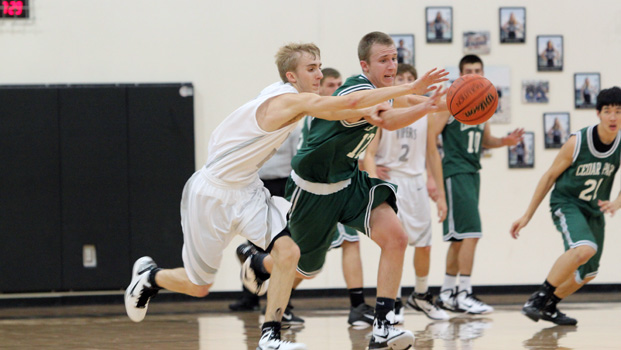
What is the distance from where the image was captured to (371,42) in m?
4.59

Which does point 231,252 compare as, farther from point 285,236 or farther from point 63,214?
point 285,236

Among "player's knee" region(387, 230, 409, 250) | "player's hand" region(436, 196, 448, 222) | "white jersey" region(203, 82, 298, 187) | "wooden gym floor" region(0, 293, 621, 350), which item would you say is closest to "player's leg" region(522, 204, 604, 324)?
"wooden gym floor" region(0, 293, 621, 350)

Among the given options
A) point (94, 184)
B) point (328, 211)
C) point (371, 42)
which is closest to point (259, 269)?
point (328, 211)

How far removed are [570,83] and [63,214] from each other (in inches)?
197

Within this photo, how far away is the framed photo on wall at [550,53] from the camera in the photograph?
793cm

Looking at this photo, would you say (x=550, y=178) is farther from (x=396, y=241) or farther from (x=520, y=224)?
(x=396, y=241)

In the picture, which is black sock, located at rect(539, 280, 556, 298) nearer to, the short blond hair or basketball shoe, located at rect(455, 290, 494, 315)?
basketball shoe, located at rect(455, 290, 494, 315)

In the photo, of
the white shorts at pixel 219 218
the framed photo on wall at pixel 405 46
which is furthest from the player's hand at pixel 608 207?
the framed photo on wall at pixel 405 46

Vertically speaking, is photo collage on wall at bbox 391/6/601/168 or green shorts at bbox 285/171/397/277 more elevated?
photo collage on wall at bbox 391/6/601/168

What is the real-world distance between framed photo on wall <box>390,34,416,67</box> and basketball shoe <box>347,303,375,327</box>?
296cm

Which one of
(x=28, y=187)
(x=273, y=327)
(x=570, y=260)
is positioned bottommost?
(x=273, y=327)

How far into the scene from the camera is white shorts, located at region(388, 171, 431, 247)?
6.04 m

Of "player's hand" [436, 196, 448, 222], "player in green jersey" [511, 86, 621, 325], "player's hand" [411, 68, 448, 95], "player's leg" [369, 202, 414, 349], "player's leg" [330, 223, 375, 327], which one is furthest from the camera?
"player's hand" [436, 196, 448, 222]

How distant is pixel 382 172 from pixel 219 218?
2.09m
